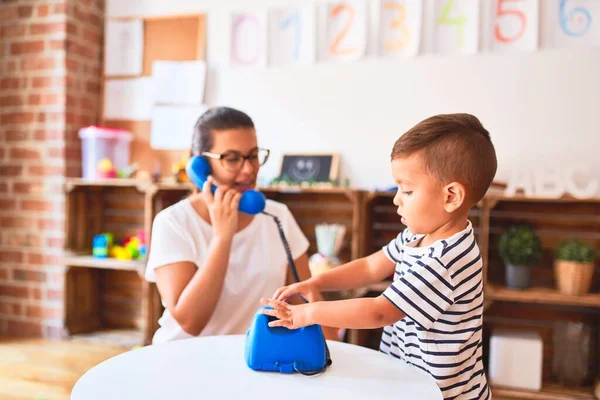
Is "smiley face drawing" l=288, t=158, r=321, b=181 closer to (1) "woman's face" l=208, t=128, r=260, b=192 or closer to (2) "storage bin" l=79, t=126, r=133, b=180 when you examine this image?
(2) "storage bin" l=79, t=126, r=133, b=180

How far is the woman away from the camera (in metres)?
1.41

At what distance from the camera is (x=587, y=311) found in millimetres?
2693

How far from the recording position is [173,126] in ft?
10.8

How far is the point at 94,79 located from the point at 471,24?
2264 millimetres

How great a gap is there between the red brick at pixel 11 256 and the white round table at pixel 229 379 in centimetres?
265

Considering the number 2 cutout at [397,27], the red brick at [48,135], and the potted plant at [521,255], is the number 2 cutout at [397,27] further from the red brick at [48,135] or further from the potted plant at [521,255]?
the red brick at [48,135]

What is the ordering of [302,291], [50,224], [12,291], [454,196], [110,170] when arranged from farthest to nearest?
1. [12,291]
2. [50,224]
3. [110,170]
4. [302,291]
5. [454,196]

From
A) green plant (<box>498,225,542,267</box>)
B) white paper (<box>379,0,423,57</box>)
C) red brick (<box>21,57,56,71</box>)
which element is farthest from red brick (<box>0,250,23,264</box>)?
green plant (<box>498,225,542,267</box>)

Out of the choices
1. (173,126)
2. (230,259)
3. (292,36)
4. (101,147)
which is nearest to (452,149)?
(230,259)

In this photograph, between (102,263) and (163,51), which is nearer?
(102,263)

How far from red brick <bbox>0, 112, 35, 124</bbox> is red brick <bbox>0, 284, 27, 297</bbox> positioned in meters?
1.01

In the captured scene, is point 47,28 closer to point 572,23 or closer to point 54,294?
point 54,294

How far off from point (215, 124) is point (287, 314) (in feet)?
2.33

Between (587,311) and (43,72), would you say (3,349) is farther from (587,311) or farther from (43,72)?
Answer: (587,311)
